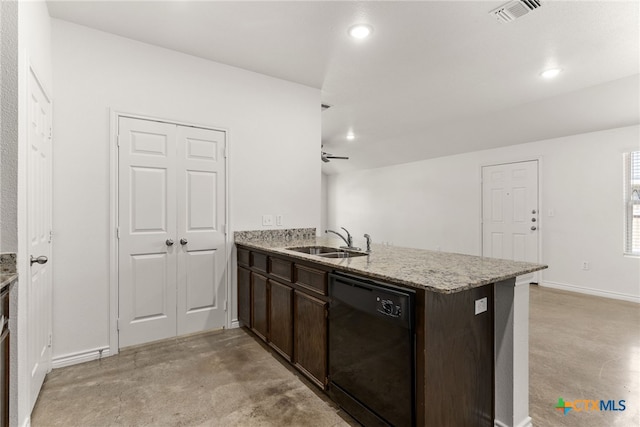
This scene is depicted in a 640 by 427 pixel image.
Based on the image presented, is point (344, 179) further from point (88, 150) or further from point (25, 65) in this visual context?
point (25, 65)

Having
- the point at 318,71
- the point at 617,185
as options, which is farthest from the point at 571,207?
the point at 318,71

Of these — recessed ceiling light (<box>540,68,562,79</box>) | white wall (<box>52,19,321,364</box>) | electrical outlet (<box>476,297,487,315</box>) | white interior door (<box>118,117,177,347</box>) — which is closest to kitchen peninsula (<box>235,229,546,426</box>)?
electrical outlet (<box>476,297,487,315</box>)

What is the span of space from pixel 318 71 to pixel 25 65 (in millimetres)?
2381

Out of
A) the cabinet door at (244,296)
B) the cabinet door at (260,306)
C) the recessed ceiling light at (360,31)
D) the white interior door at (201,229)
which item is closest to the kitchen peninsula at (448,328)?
the cabinet door at (260,306)

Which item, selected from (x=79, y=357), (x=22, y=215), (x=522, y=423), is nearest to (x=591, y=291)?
(x=522, y=423)

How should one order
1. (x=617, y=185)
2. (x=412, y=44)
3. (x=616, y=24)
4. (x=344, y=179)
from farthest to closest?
(x=344, y=179), (x=617, y=185), (x=412, y=44), (x=616, y=24)

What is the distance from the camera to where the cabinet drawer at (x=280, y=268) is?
2406 mm

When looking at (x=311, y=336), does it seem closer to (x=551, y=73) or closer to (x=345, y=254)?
(x=345, y=254)

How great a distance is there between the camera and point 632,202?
4266 millimetres

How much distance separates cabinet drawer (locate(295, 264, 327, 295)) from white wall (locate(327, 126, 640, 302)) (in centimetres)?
463

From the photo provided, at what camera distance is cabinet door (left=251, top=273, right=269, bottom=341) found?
8.98 ft

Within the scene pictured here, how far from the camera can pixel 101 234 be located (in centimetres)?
265

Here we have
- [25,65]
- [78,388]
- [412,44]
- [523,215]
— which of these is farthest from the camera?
[523,215]

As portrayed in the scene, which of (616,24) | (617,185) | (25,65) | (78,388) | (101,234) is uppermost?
(616,24)
